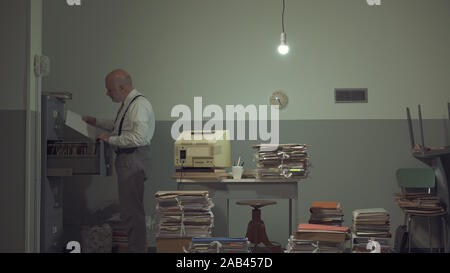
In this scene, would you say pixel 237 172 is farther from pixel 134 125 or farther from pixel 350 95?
pixel 350 95

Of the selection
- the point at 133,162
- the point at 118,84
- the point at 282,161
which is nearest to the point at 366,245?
the point at 282,161

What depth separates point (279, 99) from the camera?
5895 mm

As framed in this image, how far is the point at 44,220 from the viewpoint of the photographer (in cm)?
482

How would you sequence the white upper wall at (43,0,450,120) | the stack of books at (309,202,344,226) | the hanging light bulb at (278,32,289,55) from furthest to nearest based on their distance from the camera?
1. the white upper wall at (43,0,450,120)
2. the hanging light bulb at (278,32,289,55)
3. the stack of books at (309,202,344,226)

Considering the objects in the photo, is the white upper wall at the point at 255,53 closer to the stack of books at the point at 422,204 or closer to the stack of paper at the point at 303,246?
the stack of books at the point at 422,204

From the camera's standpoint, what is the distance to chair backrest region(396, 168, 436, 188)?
533cm

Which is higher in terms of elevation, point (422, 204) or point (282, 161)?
point (282, 161)

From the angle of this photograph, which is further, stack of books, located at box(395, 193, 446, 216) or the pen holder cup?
stack of books, located at box(395, 193, 446, 216)

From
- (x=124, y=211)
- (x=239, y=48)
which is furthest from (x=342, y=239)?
(x=239, y=48)

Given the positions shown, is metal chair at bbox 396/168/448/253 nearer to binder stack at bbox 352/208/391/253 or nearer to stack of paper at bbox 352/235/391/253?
binder stack at bbox 352/208/391/253

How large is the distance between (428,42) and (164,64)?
10.1 feet

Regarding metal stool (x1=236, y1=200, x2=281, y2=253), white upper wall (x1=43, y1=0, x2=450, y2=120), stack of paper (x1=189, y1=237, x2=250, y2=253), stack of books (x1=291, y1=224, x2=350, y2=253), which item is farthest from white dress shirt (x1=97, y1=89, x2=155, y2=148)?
stack of books (x1=291, y1=224, x2=350, y2=253)

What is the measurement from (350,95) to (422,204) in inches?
58.6

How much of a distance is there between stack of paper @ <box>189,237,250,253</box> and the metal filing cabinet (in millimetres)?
1474
